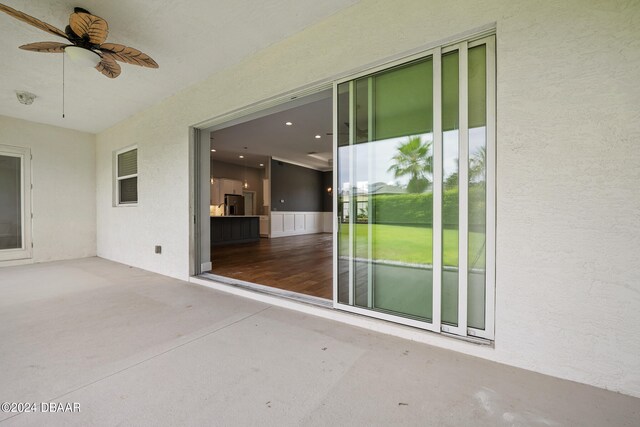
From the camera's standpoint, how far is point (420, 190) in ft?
6.70

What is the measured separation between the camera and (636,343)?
1355mm

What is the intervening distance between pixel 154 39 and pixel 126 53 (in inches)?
18.2

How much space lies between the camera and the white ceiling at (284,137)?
16.6 feet

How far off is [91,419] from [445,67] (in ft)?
9.72

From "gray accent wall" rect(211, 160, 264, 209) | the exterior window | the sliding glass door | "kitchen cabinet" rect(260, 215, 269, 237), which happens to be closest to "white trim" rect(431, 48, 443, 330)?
the sliding glass door

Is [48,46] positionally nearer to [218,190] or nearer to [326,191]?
[218,190]

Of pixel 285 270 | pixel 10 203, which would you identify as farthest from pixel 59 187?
pixel 285 270

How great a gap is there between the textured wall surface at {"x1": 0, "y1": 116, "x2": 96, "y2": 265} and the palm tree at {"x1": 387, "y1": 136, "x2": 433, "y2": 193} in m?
6.95

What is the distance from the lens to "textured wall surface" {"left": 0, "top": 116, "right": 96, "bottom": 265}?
202 inches

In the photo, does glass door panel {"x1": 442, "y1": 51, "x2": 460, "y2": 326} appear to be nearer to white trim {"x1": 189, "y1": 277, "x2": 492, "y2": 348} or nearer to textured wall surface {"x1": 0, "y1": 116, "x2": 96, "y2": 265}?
white trim {"x1": 189, "y1": 277, "x2": 492, "y2": 348}

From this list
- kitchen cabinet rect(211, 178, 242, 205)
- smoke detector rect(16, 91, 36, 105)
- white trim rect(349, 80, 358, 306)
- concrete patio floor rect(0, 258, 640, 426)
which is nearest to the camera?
concrete patio floor rect(0, 258, 640, 426)

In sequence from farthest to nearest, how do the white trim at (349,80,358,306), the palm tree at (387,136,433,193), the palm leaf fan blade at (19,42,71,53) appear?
the white trim at (349,80,358,306) → the palm leaf fan blade at (19,42,71,53) → the palm tree at (387,136,433,193)

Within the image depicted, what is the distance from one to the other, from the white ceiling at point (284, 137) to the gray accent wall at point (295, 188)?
0.46 m

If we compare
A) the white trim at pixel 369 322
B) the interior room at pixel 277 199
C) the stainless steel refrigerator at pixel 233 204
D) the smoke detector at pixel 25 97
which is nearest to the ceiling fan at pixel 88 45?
the interior room at pixel 277 199
